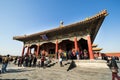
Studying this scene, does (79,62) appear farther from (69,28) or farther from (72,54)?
(69,28)

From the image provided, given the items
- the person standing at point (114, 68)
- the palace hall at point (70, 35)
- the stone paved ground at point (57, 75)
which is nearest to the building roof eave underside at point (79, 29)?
the palace hall at point (70, 35)

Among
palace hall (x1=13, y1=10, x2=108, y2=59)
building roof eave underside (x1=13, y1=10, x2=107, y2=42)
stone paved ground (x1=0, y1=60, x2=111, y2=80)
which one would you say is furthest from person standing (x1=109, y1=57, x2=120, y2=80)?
building roof eave underside (x1=13, y1=10, x2=107, y2=42)

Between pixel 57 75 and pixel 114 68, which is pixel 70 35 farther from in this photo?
pixel 114 68

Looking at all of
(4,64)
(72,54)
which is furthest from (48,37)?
(4,64)

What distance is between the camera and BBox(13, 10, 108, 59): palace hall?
12.8m

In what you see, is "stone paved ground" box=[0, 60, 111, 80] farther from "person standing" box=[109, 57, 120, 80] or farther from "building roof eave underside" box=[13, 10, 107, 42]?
"building roof eave underside" box=[13, 10, 107, 42]

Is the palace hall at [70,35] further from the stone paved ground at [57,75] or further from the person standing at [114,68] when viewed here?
the stone paved ground at [57,75]

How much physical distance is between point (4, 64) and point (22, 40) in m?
12.3

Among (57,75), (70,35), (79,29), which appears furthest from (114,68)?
(70,35)

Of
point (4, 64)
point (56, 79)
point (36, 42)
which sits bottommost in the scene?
point (56, 79)

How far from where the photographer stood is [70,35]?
15.5 metres

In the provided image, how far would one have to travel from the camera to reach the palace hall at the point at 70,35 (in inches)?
505

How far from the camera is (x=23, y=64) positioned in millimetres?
14695

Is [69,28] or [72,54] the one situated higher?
[69,28]
